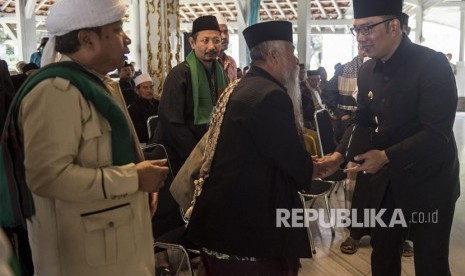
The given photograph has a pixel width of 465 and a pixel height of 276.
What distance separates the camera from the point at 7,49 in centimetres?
2033

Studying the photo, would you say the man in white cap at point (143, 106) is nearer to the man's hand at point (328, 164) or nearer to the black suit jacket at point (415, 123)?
the man's hand at point (328, 164)

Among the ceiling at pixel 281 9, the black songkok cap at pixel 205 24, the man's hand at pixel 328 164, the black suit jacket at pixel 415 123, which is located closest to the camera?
the black suit jacket at pixel 415 123

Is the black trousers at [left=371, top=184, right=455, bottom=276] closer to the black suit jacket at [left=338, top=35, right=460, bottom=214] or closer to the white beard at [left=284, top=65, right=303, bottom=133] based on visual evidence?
the black suit jacket at [left=338, top=35, right=460, bottom=214]

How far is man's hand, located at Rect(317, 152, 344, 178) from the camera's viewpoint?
2.07 metres

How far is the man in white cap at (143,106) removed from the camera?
16.3 feet

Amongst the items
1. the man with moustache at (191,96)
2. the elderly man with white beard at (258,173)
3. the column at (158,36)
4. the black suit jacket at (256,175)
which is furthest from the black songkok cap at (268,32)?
the column at (158,36)

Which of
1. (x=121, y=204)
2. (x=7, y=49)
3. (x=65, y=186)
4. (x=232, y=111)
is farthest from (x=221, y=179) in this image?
(x=7, y=49)

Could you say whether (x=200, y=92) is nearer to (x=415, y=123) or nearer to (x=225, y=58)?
Result: (x=225, y=58)

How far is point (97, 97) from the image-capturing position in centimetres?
135

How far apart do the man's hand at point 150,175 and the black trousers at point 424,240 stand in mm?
1209

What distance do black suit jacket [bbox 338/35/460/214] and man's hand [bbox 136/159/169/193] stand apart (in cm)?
102

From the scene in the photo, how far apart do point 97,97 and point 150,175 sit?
29 centimetres

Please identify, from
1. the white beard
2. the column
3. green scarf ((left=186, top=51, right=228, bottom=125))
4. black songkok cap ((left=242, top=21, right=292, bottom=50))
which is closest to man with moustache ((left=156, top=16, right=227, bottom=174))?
green scarf ((left=186, top=51, right=228, bottom=125))

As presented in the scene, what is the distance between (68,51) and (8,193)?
0.46m
